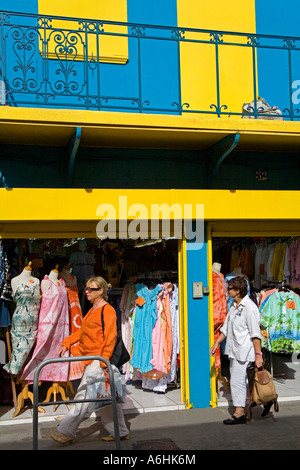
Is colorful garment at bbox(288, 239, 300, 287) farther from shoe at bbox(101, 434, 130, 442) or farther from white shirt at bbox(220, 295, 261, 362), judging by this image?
shoe at bbox(101, 434, 130, 442)

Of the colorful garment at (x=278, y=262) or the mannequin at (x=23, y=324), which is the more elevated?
the colorful garment at (x=278, y=262)

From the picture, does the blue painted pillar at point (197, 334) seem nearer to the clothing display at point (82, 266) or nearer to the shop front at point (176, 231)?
the shop front at point (176, 231)

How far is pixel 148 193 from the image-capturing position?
727cm

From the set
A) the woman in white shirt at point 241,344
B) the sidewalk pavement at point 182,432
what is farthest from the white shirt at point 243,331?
the sidewalk pavement at point 182,432

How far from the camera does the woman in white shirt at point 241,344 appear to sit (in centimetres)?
648

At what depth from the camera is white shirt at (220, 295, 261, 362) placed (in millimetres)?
6480

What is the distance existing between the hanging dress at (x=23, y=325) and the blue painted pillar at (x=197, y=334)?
2095 millimetres

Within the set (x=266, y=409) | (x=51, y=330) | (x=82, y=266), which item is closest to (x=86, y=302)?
(x=82, y=266)

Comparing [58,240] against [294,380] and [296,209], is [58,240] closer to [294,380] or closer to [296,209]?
[296,209]

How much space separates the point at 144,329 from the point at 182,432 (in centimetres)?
199

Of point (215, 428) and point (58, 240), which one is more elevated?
point (58, 240)

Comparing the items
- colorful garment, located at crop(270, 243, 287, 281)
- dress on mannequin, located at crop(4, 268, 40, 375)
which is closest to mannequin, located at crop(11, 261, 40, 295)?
dress on mannequin, located at crop(4, 268, 40, 375)
